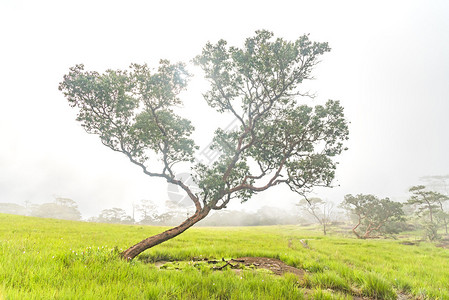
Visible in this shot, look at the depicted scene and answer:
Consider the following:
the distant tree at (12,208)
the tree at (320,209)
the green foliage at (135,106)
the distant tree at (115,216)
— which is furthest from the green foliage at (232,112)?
the distant tree at (12,208)

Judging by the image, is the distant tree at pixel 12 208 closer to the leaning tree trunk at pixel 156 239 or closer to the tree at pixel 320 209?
the tree at pixel 320 209

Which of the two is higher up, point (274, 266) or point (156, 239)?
point (156, 239)

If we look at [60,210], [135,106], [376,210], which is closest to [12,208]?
[60,210]

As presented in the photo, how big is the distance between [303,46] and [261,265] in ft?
35.4

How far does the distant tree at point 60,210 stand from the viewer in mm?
95625

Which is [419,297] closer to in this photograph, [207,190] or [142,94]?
[207,190]

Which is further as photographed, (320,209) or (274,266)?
(320,209)

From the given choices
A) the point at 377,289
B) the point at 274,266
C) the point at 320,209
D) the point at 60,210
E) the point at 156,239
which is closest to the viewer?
the point at 377,289

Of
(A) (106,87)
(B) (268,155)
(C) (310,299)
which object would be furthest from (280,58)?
(C) (310,299)

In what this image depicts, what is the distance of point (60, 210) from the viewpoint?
9706 centimetres

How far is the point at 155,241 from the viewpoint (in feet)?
25.8

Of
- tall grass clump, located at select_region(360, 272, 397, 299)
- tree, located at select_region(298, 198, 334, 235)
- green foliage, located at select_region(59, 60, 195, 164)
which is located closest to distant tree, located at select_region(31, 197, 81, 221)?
tree, located at select_region(298, 198, 334, 235)

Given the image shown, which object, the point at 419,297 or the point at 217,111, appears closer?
the point at 419,297

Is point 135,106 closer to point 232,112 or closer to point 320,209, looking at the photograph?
point 232,112
